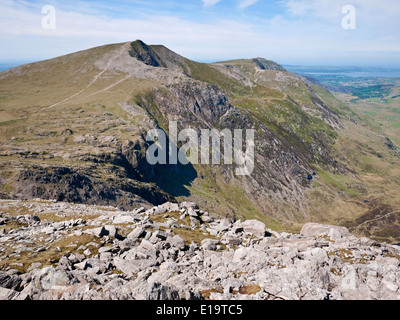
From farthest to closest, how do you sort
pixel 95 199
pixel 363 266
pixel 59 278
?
pixel 95 199
pixel 363 266
pixel 59 278

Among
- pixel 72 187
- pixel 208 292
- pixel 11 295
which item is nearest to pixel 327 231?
pixel 208 292

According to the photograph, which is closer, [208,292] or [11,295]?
[11,295]

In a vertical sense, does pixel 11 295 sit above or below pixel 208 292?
above

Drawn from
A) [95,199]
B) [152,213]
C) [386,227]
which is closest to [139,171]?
[95,199]

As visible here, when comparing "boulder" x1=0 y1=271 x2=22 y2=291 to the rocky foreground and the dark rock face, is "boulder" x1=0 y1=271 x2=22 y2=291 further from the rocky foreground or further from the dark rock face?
the dark rock face

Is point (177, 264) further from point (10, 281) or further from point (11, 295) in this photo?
point (10, 281)

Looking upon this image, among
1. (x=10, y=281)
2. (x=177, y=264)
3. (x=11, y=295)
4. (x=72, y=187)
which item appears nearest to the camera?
(x=11, y=295)

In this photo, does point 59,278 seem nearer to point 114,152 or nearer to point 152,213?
point 152,213

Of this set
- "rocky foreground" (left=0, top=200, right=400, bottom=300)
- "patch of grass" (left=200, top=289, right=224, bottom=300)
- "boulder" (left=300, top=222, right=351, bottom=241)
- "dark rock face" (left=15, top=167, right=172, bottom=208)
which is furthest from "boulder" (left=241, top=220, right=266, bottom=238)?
"dark rock face" (left=15, top=167, right=172, bottom=208)
